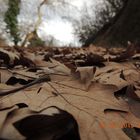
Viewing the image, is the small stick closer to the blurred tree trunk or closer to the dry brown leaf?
the dry brown leaf

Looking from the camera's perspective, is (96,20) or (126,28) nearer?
(126,28)

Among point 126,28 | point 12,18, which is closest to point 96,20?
point 12,18

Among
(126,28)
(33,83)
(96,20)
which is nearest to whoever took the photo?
(33,83)

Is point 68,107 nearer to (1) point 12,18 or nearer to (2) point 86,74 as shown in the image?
(2) point 86,74

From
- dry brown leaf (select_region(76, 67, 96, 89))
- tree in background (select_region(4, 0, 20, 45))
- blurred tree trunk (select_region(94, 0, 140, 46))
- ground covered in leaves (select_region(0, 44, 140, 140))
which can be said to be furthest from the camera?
tree in background (select_region(4, 0, 20, 45))

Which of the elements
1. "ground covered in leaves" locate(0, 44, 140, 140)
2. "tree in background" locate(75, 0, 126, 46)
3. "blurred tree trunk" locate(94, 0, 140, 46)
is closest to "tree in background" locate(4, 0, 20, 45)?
"tree in background" locate(75, 0, 126, 46)

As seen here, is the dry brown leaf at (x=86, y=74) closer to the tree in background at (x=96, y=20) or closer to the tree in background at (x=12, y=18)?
the tree in background at (x=96, y=20)

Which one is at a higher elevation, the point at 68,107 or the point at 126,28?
the point at 68,107

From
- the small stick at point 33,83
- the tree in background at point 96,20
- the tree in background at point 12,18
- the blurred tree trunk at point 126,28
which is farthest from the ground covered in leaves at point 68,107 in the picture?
the tree in background at point 12,18

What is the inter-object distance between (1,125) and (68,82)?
0.43 m

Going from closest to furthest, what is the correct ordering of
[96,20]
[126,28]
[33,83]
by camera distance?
1. [33,83]
2. [126,28]
3. [96,20]

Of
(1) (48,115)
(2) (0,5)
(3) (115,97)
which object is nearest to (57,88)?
(3) (115,97)

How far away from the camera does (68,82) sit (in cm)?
116

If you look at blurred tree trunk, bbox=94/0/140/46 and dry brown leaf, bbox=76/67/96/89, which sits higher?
dry brown leaf, bbox=76/67/96/89
